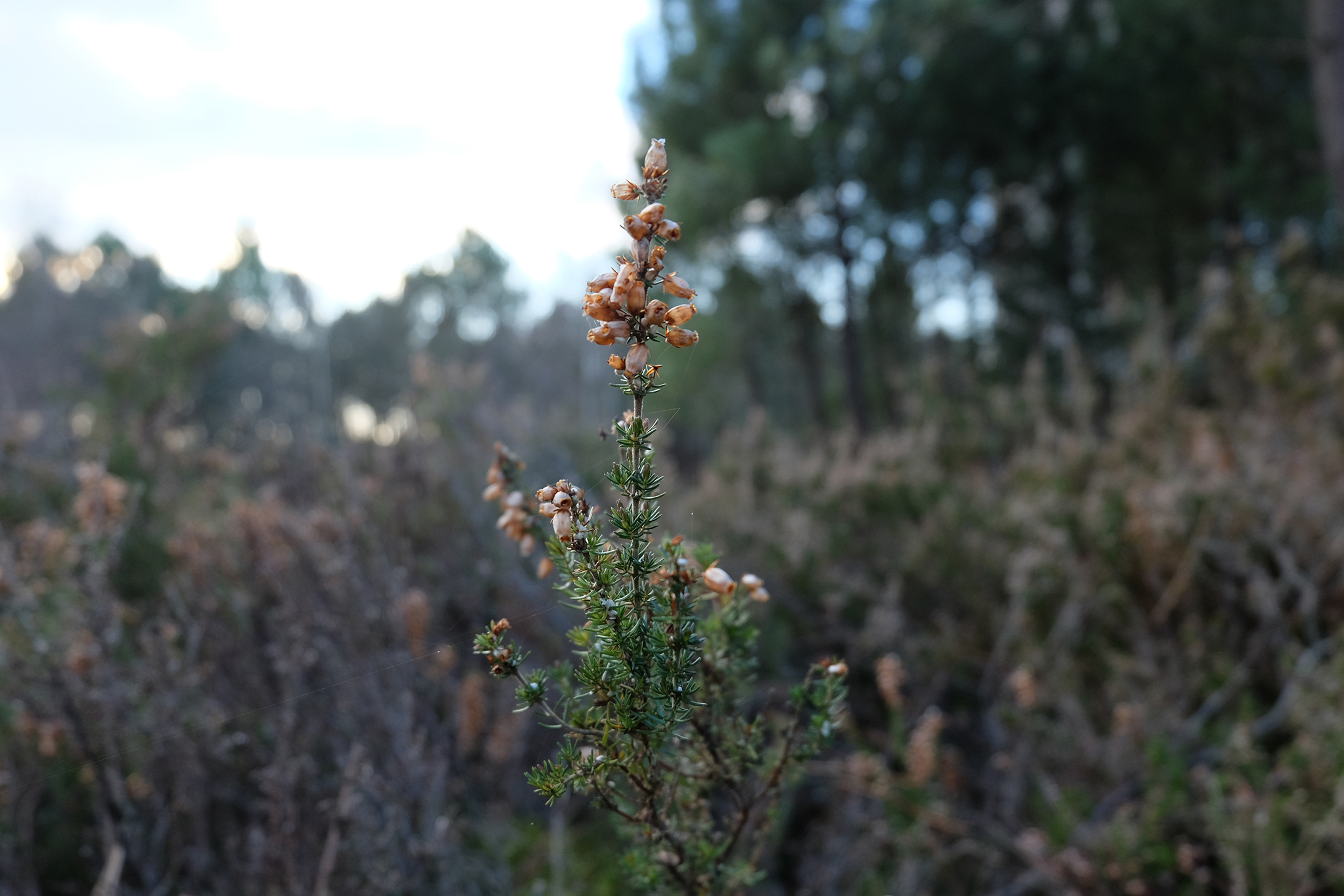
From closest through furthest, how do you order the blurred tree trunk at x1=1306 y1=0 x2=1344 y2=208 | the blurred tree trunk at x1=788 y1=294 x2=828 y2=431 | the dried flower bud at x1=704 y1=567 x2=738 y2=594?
1. the dried flower bud at x1=704 y1=567 x2=738 y2=594
2. the blurred tree trunk at x1=1306 y1=0 x2=1344 y2=208
3. the blurred tree trunk at x1=788 y1=294 x2=828 y2=431

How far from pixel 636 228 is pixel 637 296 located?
0.08 metres

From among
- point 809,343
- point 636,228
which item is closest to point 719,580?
point 636,228

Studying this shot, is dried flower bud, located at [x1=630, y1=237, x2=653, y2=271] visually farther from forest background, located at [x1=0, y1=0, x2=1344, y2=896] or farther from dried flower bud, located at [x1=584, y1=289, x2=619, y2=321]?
forest background, located at [x1=0, y1=0, x2=1344, y2=896]

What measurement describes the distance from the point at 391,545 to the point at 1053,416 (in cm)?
591

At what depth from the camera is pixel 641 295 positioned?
3.14ft

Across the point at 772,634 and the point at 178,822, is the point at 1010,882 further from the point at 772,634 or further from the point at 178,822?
the point at 178,822

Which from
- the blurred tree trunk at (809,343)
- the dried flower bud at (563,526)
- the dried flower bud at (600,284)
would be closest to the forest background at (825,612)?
the dried flower bud at (600,284)

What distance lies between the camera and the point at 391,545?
3.31 meters

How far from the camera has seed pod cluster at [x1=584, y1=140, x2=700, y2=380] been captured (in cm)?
96

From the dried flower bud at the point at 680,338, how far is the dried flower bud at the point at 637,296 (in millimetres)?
44

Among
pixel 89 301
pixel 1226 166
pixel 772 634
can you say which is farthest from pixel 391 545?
pixel 89 301

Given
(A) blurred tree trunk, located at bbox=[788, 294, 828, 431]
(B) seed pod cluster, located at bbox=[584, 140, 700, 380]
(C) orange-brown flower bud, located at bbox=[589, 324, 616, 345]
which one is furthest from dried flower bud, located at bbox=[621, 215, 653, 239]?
(A) blurred tree trunk, located at bbox=[788, 294, 828, 431]

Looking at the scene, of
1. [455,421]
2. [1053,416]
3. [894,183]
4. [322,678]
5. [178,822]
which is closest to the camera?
[178,822]

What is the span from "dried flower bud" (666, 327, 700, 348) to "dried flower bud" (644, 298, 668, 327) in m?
0.02
